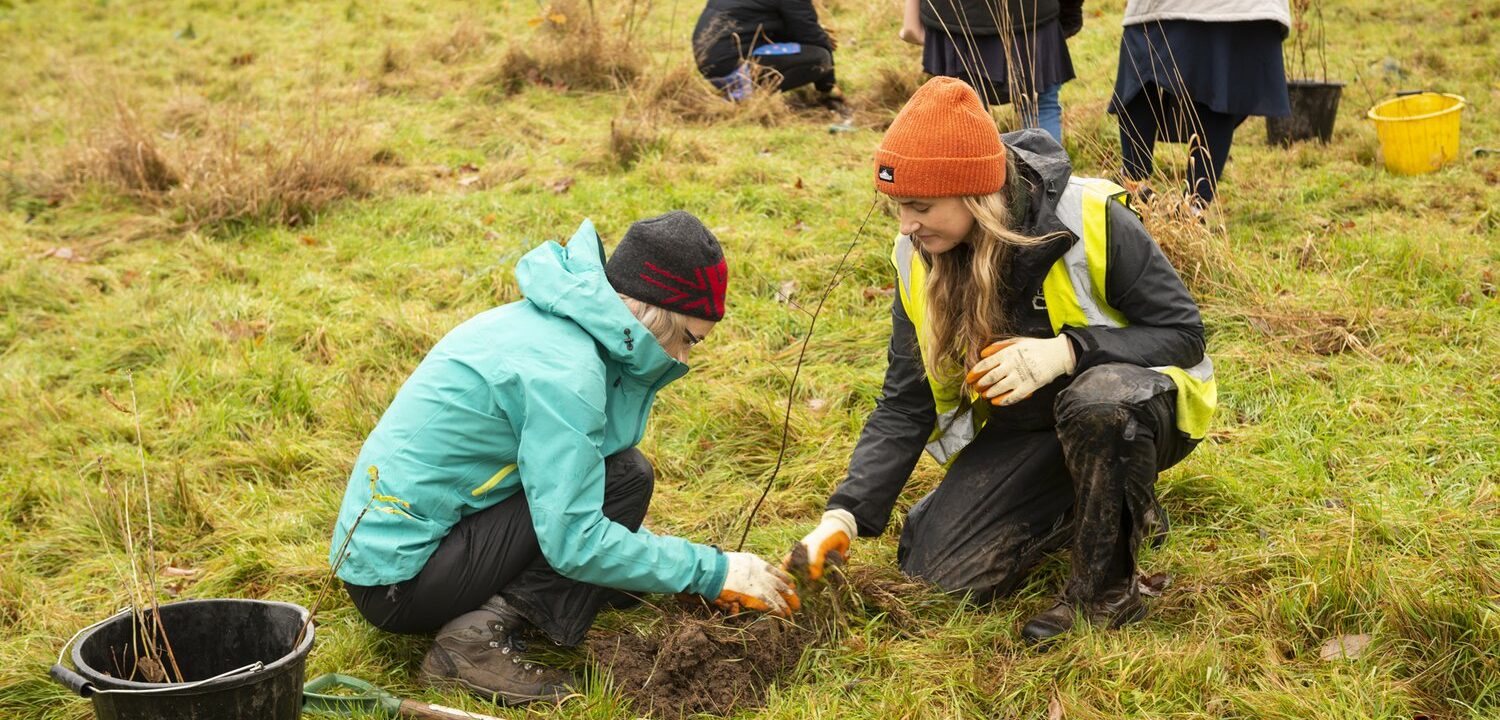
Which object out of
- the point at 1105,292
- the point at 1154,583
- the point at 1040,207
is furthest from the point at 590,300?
the point at 1154,583

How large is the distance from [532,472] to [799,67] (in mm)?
5988

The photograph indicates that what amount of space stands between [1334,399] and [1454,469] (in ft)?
1.70

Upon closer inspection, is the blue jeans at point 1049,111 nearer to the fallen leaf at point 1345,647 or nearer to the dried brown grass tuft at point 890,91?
the dried brown grass tuft at point 890,91

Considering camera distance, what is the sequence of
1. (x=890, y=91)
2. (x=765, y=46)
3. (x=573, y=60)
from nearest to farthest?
(x=890, y=91)
(x=765, y=46)
(x=573, y=60)

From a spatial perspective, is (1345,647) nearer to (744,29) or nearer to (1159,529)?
(1159,529)

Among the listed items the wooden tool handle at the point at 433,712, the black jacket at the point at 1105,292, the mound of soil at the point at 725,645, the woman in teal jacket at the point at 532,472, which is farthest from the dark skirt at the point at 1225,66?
the wooden tool handle at the point at 433,712

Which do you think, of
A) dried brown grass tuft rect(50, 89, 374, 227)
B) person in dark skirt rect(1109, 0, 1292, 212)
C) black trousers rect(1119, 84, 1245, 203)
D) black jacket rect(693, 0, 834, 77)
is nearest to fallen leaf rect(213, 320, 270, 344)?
dried brown grass tuft rect(50, 89, 374, 227)

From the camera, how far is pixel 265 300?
212 inches

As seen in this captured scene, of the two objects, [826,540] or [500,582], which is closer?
[500,582]

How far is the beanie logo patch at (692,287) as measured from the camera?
2682 millimetres

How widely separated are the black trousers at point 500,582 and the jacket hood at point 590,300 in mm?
292

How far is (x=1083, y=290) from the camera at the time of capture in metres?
2.92

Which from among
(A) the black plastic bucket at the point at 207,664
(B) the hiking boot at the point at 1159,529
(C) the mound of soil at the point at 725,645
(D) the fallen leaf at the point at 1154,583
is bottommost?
(D) the fallen leaf at the point at 1154,583

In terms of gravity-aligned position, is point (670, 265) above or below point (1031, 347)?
above
